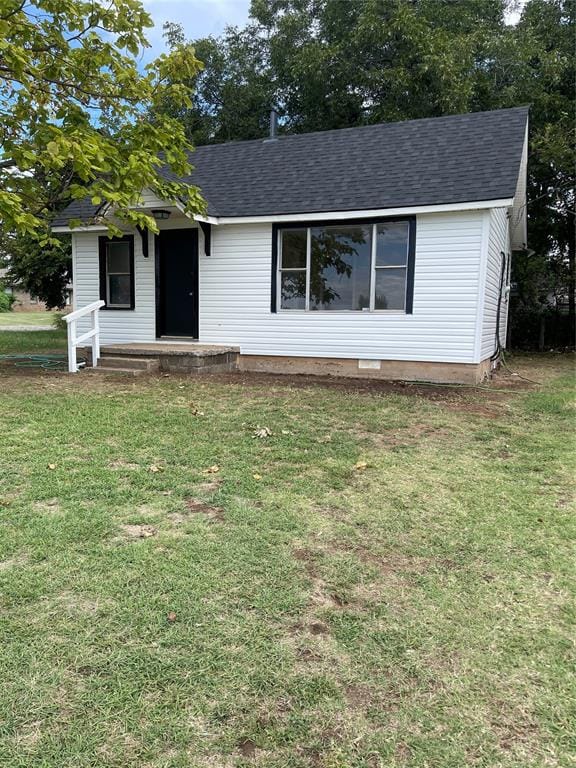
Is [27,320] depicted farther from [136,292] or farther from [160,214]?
[160,214]

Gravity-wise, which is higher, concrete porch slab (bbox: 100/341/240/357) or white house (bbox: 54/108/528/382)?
white house (bbox: 54/108/528/382)

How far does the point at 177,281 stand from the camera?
34.1 ft

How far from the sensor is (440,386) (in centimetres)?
842

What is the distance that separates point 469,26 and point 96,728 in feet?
70.4

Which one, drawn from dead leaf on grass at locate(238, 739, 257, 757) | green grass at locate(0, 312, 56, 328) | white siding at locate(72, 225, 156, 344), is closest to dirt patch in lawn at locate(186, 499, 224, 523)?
dead leaf on grass at locate(238, 739, 257, 757)

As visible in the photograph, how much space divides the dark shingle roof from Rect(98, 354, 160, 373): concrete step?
9.77 feet

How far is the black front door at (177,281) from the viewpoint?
33.6 ft

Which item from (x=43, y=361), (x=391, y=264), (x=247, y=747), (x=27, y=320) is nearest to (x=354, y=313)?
(x=391, y=264)

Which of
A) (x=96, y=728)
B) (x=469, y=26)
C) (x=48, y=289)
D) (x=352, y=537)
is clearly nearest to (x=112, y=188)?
(x=352, y=537)

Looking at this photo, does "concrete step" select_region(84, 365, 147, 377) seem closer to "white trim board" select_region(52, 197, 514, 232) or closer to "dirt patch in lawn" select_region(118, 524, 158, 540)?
"white trim board" select_region(52, 197, 514, 232)

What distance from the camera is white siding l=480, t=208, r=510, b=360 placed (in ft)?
29.3

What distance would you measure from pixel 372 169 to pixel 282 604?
877 cm

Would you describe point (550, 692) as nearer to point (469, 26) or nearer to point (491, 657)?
point (491, 657)

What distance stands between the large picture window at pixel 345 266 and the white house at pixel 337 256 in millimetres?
20
